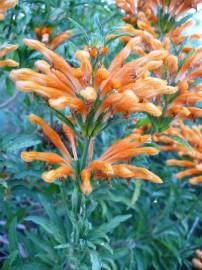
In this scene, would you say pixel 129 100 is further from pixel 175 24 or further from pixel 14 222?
pixel 175 24

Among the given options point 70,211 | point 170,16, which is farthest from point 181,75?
point 70,211

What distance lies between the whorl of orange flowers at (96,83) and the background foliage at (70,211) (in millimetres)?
154

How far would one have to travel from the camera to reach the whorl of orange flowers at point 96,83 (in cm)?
177

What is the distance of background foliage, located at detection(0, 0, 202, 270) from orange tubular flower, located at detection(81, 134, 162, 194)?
0.41ft

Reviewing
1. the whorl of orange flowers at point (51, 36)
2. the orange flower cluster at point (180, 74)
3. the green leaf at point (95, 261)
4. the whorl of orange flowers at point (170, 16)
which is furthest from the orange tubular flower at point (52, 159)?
the whorl of orange flowers at point (170, 16)

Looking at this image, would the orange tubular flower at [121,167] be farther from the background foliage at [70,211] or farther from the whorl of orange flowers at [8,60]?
the whorl of orange flowers at [8,60]

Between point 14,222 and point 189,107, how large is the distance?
124cm

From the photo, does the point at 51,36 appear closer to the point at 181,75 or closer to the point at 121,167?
the point at 181,75

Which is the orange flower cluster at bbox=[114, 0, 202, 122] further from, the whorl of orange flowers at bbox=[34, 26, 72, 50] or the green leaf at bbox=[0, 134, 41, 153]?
the green leaf at bbox=[0, 134, 41, 153]

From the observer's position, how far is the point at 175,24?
9.55 ft

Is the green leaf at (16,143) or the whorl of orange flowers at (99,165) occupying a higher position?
the whorl of orange flowers at (99,165)

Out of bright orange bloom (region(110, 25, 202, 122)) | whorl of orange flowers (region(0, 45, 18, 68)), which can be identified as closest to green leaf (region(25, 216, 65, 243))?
whorl of orange flowers (region(0, 45, 18, 68))

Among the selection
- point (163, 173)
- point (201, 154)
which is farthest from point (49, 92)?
point (163, 173)

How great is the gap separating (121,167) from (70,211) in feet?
1.05
